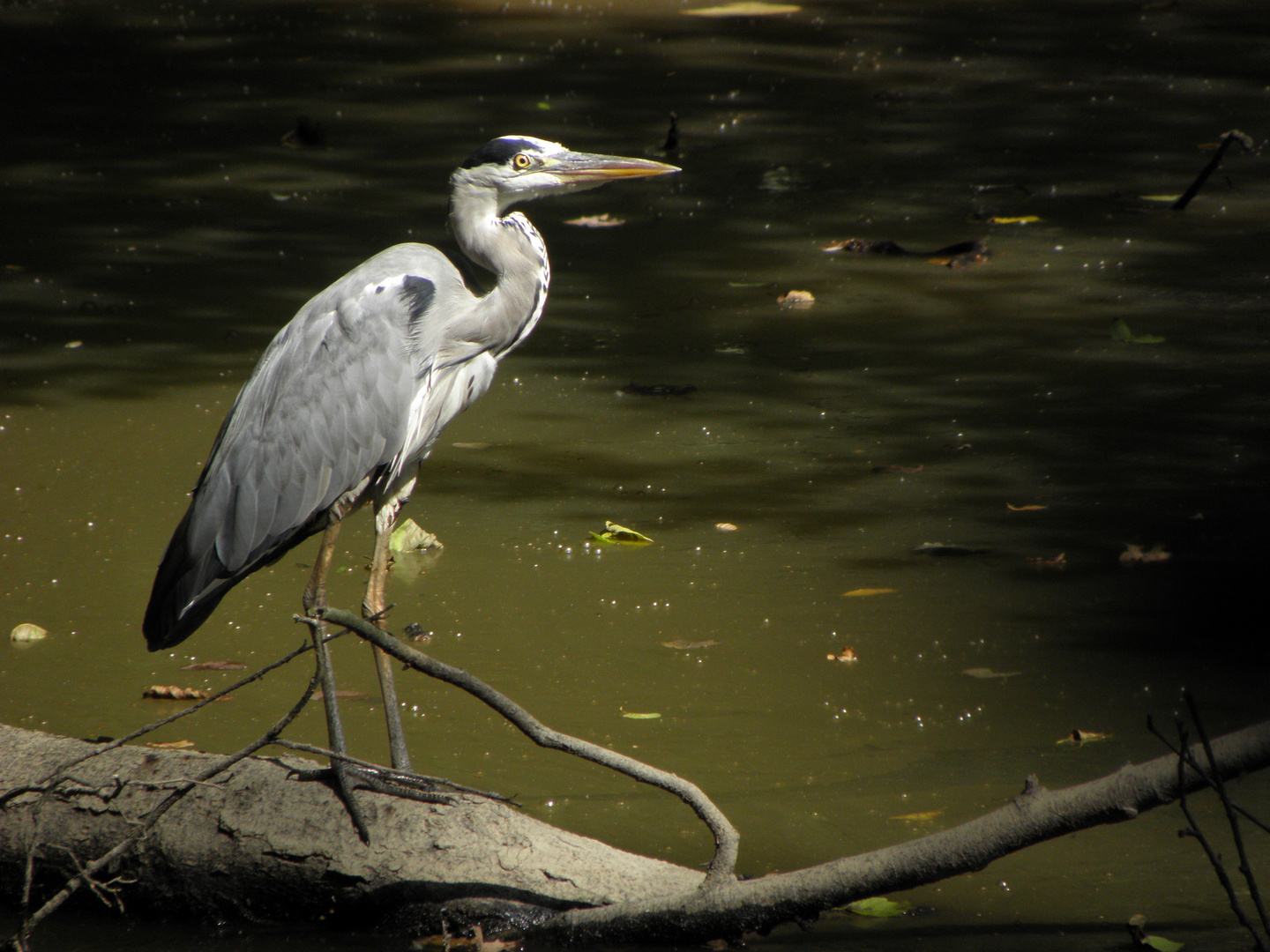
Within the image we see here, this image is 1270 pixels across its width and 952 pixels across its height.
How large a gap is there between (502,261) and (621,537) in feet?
4.93

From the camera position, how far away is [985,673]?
169 inches

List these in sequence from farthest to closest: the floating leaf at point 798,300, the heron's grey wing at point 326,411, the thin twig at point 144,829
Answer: the floating leaf at point 798,300 < the heron's grey wing at point 326,411 < the thin twig at point 144,829

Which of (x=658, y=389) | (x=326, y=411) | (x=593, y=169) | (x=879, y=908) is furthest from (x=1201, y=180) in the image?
(x=879, y=908)

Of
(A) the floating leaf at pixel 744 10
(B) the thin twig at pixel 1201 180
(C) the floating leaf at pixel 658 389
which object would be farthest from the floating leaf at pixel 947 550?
(A) the floating leaf at pixel 744 10

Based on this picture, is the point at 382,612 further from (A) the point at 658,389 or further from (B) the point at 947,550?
(A) the point at 658,389

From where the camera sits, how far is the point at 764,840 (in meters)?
3.45

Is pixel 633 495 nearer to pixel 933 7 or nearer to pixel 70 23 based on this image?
pixel 933 7

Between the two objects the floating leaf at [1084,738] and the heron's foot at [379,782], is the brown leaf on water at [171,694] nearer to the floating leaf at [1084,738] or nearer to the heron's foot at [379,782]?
the heron's foot at [379,782]

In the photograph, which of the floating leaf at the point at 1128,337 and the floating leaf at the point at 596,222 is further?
the floating leaf at the point at 596,222

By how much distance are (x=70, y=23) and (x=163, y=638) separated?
1100 cm

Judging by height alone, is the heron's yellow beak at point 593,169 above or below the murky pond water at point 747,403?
above

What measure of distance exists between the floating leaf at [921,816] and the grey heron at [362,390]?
1386mm

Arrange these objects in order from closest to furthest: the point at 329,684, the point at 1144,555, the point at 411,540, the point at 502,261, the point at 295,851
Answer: the point at 295,851 < the point at 329,684 < the point at 502,261 < the point at 1144,555 < the point at 411,540

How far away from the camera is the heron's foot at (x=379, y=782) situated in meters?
3.17
